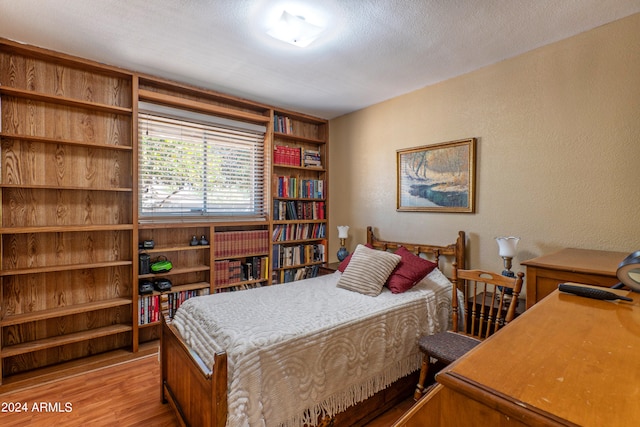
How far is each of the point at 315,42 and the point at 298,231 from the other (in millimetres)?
2224

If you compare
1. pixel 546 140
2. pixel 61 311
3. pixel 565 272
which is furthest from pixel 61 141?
pixel 546 140

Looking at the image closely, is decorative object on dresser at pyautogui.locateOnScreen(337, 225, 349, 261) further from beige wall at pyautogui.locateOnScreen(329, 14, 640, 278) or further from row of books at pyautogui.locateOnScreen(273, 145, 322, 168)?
row of books at pyautogui.locateOnScreen(273, 145, 322, 168)

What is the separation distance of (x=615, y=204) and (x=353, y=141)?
249cm

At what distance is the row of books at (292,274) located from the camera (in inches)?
146

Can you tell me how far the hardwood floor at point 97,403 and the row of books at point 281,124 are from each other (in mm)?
2689

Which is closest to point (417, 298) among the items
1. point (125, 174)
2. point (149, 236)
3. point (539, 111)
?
point (539, 111)

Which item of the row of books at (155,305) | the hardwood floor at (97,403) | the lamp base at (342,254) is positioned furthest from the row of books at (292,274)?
the hardwood floor at (97,403)

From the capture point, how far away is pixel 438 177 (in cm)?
294

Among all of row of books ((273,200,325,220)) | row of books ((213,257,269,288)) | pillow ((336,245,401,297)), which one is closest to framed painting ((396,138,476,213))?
pillow ((336,245,401,297))

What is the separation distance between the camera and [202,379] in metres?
1.44

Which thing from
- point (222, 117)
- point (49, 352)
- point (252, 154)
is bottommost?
point (49, 352)

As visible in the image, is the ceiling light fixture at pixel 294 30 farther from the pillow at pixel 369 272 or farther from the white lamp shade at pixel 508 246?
the white lamp shade at pixel 508 246

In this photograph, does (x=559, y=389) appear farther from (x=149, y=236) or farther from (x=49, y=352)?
(x=49, y=352)

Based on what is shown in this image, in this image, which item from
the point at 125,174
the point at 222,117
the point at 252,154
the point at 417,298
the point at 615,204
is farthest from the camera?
the point at 252,154
